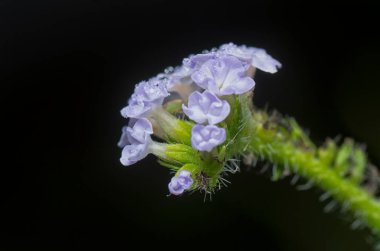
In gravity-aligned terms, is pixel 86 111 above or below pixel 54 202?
above

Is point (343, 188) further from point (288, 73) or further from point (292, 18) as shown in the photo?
point (292, 18)

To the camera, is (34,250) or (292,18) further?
(292,18)

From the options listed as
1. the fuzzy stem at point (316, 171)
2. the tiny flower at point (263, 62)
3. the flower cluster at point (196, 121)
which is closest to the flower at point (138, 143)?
the flower cluster at point (196, 121)

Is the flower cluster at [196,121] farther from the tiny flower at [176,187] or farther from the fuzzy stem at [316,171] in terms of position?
the fuzzy stem at [316,171]

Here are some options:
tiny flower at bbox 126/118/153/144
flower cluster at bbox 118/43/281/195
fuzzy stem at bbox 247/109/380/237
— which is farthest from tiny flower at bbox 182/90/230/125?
fuzzy stem at bbox 247/109/380/237

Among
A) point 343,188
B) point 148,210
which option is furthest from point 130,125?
point 148,210

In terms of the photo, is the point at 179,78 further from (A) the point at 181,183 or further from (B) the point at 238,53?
(A) the point at 181,183

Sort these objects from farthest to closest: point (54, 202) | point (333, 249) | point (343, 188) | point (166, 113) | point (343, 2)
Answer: point (343, 2)
point (54, 202)
point (333, 249)
point (343, 188)
point (166, 113)
